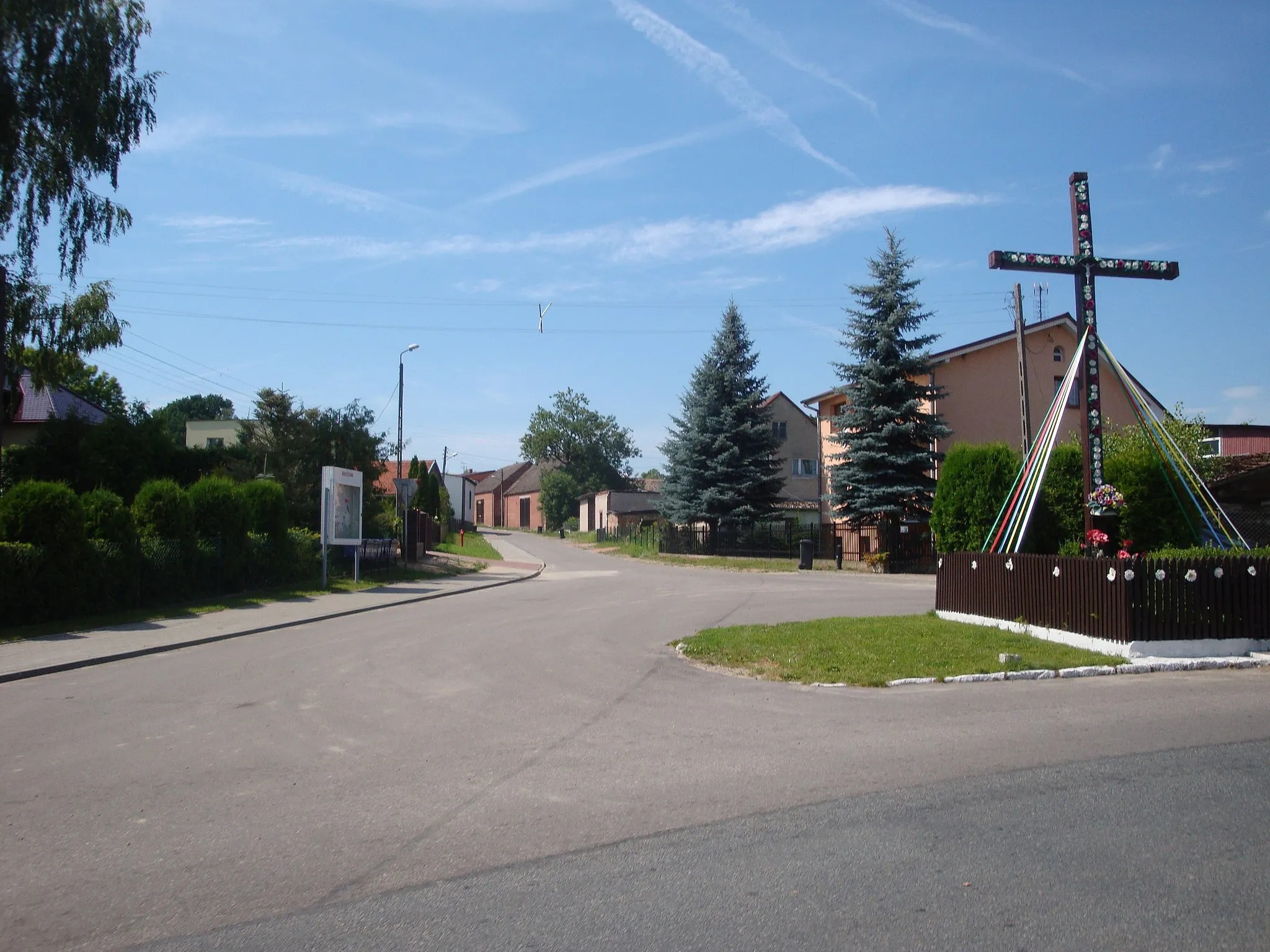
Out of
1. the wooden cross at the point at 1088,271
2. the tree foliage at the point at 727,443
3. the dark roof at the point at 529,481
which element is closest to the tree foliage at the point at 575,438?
the dark roof at the point at 529,481

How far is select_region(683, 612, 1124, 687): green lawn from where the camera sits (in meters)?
11.2

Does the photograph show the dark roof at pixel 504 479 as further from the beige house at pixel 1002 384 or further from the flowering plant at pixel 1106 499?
the flowering plant at pixel 1106 499

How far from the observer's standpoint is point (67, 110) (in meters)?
19.5

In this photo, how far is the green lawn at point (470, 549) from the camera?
46.5 m

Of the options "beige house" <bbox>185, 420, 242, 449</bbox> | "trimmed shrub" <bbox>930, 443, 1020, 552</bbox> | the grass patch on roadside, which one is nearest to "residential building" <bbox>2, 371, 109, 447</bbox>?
the grass patch on roadside

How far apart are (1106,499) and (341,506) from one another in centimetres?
1974

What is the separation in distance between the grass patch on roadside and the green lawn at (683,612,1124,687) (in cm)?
1069

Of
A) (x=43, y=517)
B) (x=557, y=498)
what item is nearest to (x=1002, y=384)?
(x=43, y=517)

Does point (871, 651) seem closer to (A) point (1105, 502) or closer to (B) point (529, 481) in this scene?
(A) point (1105, 502)

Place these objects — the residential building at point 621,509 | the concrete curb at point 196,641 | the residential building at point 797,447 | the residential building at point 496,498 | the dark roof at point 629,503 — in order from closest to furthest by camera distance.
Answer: the concrete curb at point 196,641, the residential building at point 797,447, the residential building at point 621,509, the dark roof at point 629,503, the residential building at point 496,498

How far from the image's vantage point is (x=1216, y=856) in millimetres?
5035

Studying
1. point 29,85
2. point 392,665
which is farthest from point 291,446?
point 392,665

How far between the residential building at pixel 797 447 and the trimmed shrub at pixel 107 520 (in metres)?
37.5

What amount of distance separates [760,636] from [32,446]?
2527 centimetres
